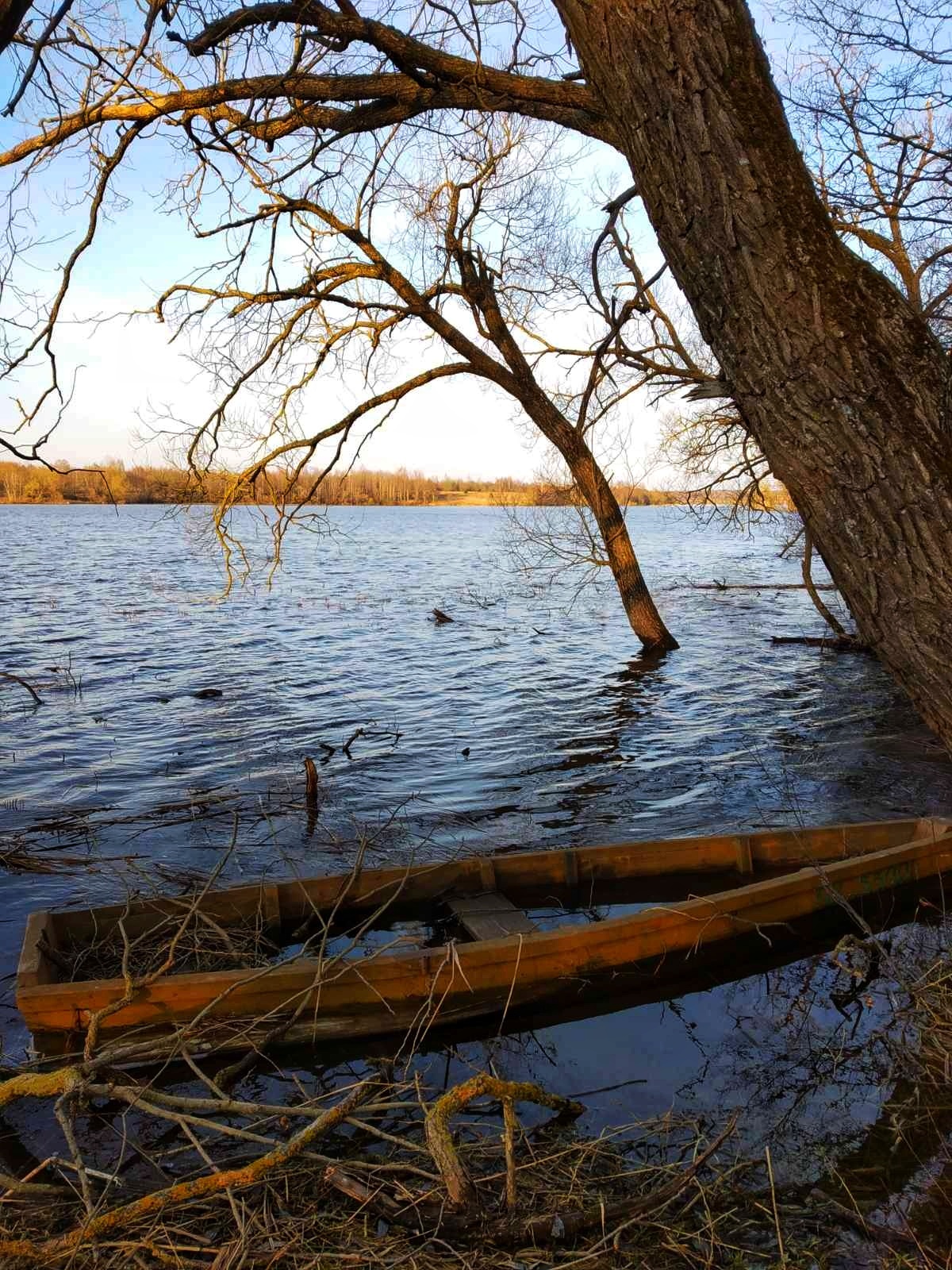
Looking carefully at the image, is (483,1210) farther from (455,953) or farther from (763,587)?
Result: (763,587)

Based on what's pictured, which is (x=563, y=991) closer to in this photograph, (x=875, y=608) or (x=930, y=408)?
(x=875, y=608)

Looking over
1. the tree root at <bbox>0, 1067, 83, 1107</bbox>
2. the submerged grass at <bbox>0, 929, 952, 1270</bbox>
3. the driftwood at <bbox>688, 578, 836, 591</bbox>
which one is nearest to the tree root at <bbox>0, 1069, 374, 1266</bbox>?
the submerged grass at <bbox>0, 929, 952, 1270</bbox>

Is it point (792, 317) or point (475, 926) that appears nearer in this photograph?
point (792, 317)

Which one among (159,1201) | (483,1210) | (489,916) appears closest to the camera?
(159,1201)

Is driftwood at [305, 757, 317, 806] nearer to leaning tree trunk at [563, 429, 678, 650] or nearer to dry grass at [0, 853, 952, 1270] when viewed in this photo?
dry grass at [0, 853, 952, 1270]

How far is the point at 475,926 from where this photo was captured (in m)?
5.82

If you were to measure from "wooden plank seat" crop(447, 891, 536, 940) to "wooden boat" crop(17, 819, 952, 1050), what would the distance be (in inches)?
0.6

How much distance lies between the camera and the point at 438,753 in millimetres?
11273

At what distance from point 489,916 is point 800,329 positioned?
450 centimetres

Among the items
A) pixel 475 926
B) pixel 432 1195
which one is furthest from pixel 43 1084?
pixel 475 926

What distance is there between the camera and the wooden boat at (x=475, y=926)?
189 inches

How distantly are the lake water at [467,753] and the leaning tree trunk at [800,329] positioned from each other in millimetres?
3065

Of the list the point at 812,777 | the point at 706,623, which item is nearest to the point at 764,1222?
the point at 812,777

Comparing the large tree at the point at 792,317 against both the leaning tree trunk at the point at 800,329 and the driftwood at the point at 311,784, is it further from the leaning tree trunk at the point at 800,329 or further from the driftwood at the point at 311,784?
the driftwood at the point at 311,784
